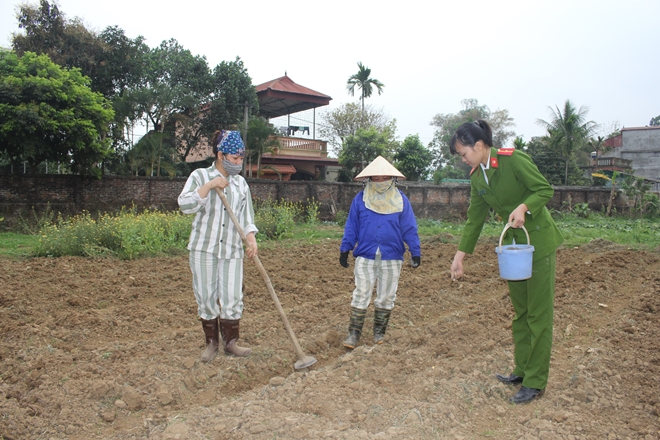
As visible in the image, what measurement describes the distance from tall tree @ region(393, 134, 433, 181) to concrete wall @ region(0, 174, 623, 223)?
510 centimetres

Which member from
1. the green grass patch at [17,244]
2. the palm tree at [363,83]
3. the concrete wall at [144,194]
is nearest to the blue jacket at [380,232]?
the green grass patch at [17,244]

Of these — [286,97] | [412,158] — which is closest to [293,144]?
[286,97]

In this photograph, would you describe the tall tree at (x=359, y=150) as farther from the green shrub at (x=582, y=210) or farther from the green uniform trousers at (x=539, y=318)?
the green uniform trousers at (x=539, y=318)

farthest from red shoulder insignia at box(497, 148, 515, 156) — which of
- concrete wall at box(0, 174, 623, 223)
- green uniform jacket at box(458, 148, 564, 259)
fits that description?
concrete wall at box(0, 174, 623, 223)

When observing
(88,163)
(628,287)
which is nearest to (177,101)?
(88,163)

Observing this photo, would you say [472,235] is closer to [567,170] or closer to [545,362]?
[545,362]

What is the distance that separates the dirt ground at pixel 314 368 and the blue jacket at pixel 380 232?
31.4 inches

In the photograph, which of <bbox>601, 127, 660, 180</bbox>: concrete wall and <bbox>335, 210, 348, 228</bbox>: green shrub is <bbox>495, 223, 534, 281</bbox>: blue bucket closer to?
<bbox>335, 210, 348, 228</bbox>: green shrub

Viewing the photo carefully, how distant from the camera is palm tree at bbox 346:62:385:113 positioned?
31.0m

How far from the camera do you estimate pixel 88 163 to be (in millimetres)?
13422

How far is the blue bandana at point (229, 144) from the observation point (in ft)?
13.5

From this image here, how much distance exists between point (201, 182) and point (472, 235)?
208 centimetres

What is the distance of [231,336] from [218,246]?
2.46 feet

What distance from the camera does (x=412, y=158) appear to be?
24.0 meters
